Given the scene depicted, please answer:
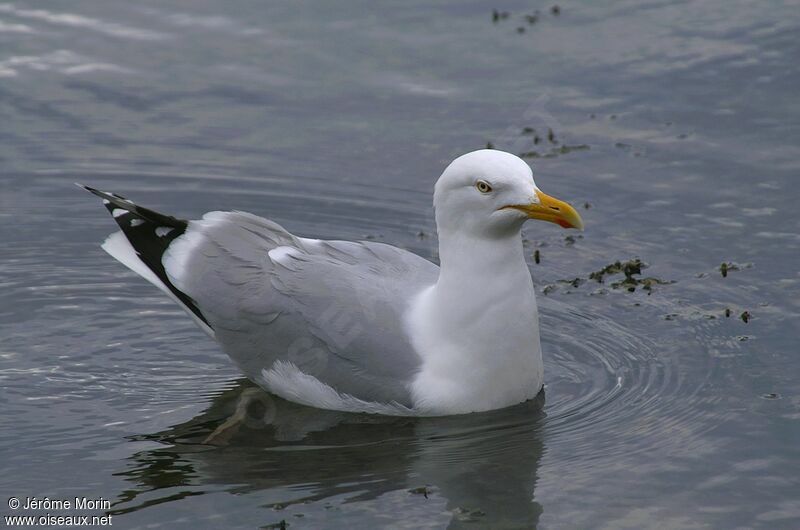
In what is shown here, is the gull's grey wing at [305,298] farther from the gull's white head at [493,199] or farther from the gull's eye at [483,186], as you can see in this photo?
the gull's eye at [483,186]

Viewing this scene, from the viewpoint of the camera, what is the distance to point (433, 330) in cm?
820

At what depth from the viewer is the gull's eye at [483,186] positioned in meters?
7.94

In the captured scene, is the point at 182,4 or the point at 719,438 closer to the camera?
the point at 719,438

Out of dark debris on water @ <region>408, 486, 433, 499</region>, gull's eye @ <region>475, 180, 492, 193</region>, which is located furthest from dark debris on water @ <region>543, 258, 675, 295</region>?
dark debris on water @ <region>408, 486, 433, 499</region>

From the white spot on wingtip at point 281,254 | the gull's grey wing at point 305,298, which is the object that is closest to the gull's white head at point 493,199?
the gull's grey wing at point 305,298

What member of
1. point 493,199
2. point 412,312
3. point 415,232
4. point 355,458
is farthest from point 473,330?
point 415,232

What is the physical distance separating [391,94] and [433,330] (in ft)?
16.5

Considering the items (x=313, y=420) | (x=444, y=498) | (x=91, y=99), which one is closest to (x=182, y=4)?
(x=91, y=99)

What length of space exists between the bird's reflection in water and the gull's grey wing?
0.27 metres

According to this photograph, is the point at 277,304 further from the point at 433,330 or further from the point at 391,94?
the point at 391,94

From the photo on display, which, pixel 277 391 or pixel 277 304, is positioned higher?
pixel 277 304

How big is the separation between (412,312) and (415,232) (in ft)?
8.50

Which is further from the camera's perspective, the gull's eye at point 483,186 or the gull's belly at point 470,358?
the gull's belly at point 470,358

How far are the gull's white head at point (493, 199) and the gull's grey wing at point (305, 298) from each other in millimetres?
599
